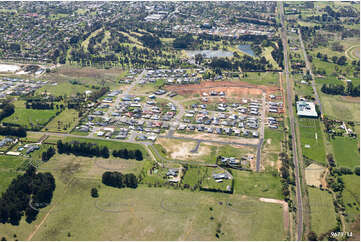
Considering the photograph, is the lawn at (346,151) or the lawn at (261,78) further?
the lawn at (261,78)

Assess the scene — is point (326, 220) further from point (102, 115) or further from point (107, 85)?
point (107, 85)

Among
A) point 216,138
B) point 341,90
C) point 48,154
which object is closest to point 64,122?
point 48,154

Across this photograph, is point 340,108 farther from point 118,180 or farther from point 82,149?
point 82,149

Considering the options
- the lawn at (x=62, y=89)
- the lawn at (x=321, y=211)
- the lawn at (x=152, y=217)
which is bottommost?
the lawn at (x=152, y=217)

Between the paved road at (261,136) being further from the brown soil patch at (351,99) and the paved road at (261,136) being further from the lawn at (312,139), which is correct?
the brown soil patch at (351,99)

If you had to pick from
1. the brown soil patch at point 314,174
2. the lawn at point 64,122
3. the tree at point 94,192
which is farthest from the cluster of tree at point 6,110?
the brown soil patch at point 314,174

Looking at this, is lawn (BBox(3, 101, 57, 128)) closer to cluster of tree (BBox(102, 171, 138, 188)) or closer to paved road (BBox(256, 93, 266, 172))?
cluster of tree (BBox(102, 171, 138, 188))
